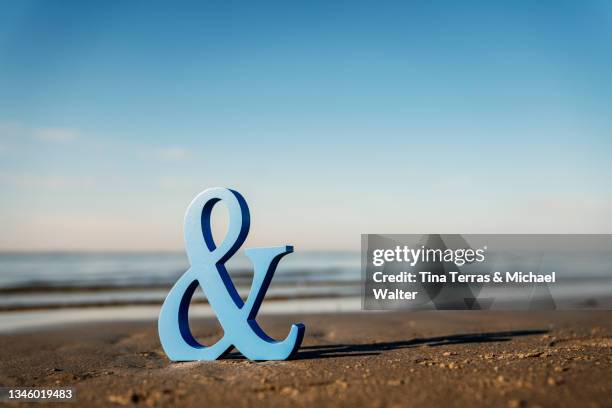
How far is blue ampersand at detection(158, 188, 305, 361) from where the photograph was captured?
699 cm

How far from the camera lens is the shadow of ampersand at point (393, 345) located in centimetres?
753

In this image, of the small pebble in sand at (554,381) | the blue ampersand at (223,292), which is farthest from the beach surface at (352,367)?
the blue ampersand at (223,292)

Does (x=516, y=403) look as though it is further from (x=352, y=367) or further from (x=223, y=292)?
(x=223, y=292)

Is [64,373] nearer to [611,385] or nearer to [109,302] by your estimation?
[611,385]

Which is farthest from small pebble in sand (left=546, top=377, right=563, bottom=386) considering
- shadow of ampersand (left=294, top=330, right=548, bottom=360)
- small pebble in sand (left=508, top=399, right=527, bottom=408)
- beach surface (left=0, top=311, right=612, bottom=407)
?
shadow of ampersand (left=294, top=330, right=548, bottom=360)

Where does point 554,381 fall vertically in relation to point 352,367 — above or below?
above

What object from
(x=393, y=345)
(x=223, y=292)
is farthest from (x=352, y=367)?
(x=393, y=345)

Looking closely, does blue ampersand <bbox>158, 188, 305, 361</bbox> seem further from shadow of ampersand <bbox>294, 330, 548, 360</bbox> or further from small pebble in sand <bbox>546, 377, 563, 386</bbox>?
small pebble in sand <bbox>546, 377, 563, 386</bbox>

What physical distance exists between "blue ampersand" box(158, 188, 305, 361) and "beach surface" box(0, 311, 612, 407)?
0.27 metres

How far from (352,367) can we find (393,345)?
226 centimetres

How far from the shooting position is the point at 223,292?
23.8 ft

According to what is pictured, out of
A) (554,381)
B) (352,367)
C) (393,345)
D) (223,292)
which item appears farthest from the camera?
(393,345)

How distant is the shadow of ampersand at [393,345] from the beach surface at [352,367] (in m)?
0.02

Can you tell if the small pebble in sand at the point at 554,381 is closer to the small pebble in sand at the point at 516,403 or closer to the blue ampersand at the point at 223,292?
the small pebble in sand at the point at 516,403
